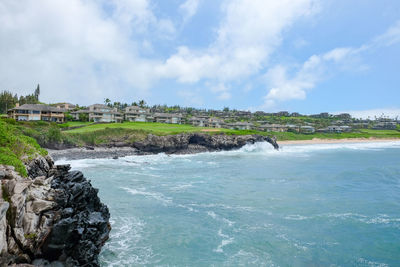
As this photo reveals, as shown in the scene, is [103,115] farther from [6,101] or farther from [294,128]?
[294,128]

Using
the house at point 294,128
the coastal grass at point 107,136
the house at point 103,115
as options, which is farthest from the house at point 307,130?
the coastal grass at point 107,136

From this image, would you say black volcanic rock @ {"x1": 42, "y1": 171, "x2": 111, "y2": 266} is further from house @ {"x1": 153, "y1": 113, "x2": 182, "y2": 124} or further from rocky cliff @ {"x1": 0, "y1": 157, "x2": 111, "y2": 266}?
house @ {"x1": 153, "y1": 113, "x2": 182, "y2": 124}

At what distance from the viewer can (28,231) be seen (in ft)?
36.9

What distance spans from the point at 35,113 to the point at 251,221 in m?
83.1

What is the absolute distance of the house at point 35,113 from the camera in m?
76.7

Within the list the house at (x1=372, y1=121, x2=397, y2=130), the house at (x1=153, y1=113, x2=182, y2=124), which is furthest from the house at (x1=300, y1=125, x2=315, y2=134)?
the house at (x1=153, y1=113, x2=182, y2=124)

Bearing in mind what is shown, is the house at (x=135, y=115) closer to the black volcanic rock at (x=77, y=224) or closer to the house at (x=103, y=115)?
the house at (x=103, y=115)

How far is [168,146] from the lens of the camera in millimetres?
65812

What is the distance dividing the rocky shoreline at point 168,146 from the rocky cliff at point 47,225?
37.9m

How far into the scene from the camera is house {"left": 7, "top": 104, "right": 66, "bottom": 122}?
76.7 m

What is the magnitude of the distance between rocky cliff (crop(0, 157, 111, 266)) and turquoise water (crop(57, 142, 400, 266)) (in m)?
1.56

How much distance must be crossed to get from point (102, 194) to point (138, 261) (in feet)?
43.2

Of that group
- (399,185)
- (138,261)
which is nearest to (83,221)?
(138,261)

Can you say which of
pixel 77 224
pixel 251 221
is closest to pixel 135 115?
pixel 251 221
